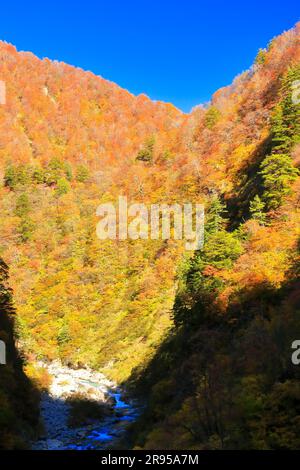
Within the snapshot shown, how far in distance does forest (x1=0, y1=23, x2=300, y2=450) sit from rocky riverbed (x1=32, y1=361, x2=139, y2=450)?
50.1 inches

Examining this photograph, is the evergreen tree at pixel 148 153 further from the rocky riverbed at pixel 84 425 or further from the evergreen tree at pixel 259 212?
the evergreen tree at pixel 259 212

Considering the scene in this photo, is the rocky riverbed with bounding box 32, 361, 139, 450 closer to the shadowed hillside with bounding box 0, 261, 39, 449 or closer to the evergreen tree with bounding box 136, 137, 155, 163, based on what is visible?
the shadowed hillside with bounding box 0, 261, 39, 449

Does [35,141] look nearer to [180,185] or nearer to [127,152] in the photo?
[127,152]

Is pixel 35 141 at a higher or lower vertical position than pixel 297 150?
higher

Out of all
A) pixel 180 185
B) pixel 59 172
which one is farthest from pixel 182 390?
pixel 59 172

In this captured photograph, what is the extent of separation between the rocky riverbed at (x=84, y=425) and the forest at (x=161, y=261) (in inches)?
50.1

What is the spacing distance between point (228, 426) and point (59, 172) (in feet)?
285

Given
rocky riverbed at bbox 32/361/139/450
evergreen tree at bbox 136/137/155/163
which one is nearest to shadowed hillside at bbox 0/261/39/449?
rocky riverbed at bbox 32/361/139/450

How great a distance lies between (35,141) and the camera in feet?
353

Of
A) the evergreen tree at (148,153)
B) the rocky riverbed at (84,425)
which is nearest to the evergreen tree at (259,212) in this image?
the rocky riverbed at (84,425)

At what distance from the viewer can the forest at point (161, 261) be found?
15289 millimetres

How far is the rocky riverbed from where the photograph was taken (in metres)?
21.6

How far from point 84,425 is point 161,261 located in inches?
1154

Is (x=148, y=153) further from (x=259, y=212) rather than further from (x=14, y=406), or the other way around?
(x=14, y=406)
